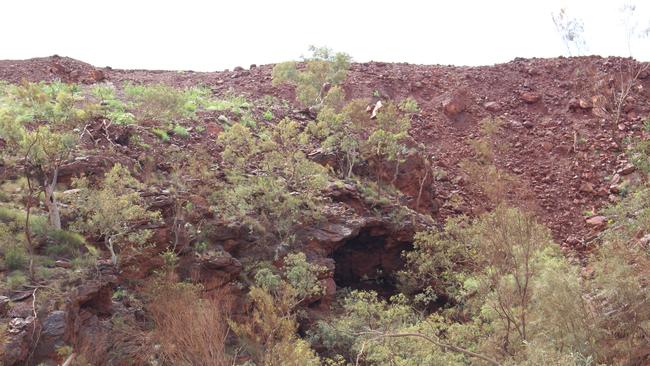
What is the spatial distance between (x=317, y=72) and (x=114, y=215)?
15.8m

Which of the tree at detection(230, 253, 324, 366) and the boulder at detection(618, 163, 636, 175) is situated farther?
the boulder at detection(618, 163, 636, 175)

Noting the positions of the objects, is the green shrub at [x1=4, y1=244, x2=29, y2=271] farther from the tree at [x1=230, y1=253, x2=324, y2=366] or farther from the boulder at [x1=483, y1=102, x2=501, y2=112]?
the boulder at [x1=483, y1=102, x2=501, y2=112]

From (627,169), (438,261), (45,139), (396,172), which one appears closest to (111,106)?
(45,139)

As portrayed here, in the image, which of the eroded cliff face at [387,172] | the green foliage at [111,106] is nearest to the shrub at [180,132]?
the eroded cliff face at [387,172]

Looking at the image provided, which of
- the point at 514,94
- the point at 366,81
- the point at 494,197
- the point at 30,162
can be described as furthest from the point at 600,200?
the point at 30,162

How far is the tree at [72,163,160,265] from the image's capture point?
14.4 m

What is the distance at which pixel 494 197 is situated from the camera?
2589cm

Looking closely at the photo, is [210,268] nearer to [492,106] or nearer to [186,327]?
[186,327]

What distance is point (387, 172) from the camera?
24.3 meters

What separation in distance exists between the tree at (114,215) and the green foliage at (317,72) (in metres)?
13.3

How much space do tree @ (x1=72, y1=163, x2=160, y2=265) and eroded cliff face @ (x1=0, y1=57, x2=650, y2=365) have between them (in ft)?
1.90

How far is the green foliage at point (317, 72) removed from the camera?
27906 mm

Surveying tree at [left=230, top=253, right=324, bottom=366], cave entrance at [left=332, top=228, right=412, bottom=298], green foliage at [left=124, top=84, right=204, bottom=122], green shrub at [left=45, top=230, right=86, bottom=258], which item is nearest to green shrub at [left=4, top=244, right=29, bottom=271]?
green shrub at [left=45, top=230, right=86, bottom=258]

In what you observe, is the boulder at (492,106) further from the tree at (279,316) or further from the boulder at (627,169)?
the tree at (279,316)
